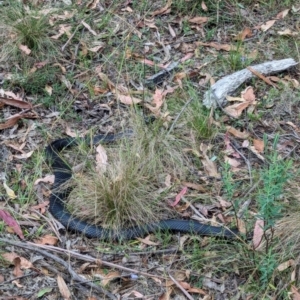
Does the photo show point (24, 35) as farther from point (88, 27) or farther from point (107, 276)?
point (107, 276)

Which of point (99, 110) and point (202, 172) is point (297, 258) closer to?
point (202, 172)

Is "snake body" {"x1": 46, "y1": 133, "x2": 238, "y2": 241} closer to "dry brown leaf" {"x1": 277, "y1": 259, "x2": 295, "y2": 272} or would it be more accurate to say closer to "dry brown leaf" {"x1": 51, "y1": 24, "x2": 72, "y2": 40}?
"dry brown leaf" {"x1": 277, "y1": 259, "x2": 295, "y2": 272}

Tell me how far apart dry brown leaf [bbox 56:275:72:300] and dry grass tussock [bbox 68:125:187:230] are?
0.45 metres

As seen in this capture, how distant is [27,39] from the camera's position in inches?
184

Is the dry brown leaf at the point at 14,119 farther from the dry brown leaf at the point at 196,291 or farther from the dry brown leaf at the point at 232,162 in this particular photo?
the dry brown leaf at the point at 196,291

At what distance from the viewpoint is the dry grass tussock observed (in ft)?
11.2

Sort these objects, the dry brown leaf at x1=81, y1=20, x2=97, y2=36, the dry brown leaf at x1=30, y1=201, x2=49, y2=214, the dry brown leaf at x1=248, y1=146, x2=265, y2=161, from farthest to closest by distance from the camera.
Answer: the dry brown leaf at x1=81, y1=20, x2=97, y2=36 < the dry brown leaf at x1=248, y1=146, x2=265, y2=161 < the dry brown leaf at x1=30, y1=201, x2=49, y2=214

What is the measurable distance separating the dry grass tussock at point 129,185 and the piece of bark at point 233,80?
0.61m

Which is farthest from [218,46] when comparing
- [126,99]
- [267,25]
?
[126,99]

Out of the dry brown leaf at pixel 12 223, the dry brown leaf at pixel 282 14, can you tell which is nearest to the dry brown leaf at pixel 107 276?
the dry brown leaf at pixel 12 223

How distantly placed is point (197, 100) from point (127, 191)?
105 cm

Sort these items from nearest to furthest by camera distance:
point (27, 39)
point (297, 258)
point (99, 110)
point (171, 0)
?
point (297, 258)
point (99, 110)
point (27, 39)
point (171, 0)

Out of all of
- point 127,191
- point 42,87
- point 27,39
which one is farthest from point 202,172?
point 27,39

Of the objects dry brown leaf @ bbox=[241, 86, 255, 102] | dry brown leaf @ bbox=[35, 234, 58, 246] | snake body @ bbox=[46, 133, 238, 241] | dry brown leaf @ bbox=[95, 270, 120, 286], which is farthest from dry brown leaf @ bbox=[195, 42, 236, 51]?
dry brown leaf @ bbox=[95, 270, 120, 286]
